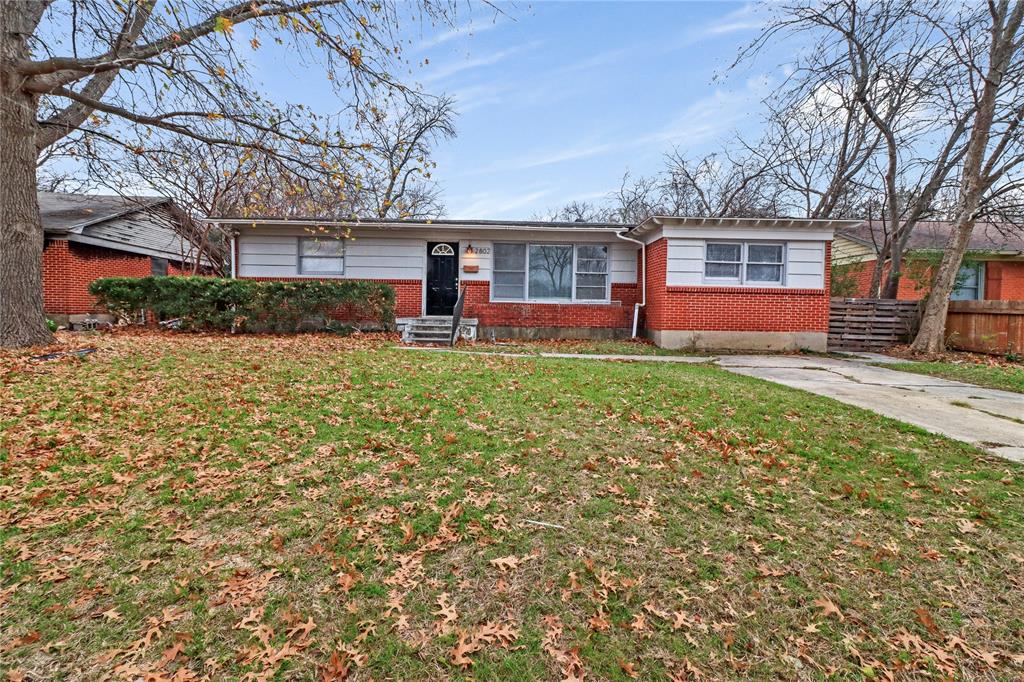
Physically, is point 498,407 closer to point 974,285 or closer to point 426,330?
point 426,330

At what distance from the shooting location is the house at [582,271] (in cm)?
1112

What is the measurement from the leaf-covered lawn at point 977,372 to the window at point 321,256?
13182 millimetres

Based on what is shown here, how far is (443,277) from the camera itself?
42.4 feet

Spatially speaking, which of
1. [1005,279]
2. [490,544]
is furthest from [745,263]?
[1005,279]

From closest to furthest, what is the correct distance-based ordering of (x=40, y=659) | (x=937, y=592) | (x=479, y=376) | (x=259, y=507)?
(x=40, y=659), (x=937, y=592), (x=259, y=507), (x=479, y=376)

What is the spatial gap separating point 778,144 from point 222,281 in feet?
68.1

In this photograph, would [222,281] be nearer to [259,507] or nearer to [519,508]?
[259,507]

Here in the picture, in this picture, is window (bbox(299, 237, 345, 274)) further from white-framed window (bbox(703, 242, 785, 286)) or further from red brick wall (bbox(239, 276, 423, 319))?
white-framed window (bbox(703, 242, 785, 286))

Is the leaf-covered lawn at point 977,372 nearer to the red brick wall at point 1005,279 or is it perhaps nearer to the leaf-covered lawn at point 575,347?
the leaf-covered lawn at point 575,347

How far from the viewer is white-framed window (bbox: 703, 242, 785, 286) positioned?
1120 centimetres

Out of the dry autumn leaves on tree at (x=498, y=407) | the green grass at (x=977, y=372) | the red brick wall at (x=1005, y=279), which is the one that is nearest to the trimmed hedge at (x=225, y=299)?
the dry autumn leaves on tree at (x=498, y=407)

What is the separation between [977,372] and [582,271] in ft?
27.5

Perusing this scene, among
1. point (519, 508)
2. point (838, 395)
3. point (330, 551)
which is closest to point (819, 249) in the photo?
point (838, 395)

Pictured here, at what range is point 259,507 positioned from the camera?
291 centimetres
